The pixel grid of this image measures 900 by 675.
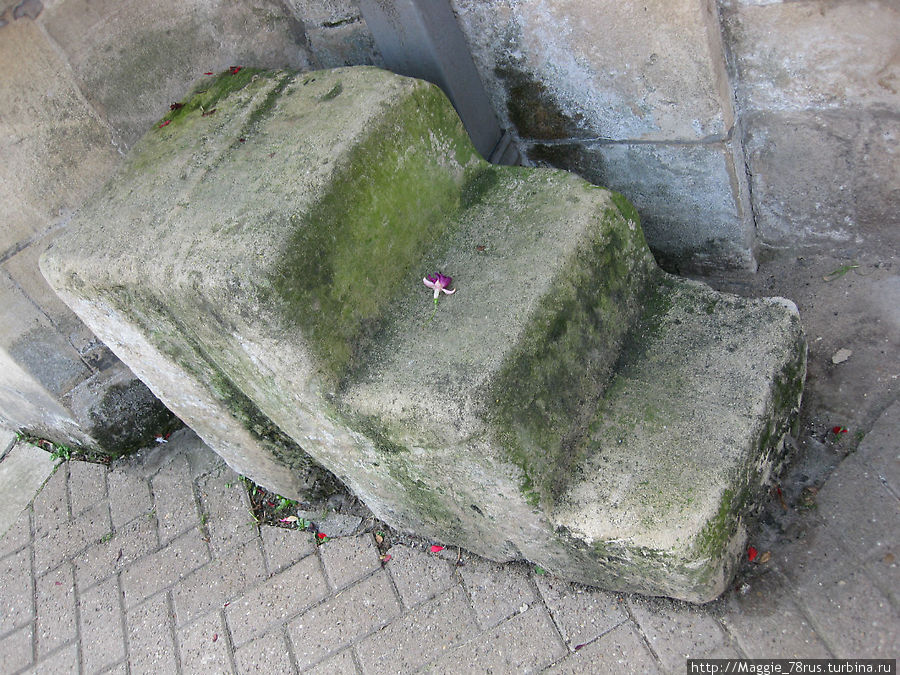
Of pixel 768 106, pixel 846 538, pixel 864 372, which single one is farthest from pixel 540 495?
pixel 768 106

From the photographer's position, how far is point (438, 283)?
2.18 m

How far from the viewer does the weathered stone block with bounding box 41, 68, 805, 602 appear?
1.96 meters

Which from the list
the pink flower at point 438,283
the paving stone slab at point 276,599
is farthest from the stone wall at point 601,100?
the paving stone slab at point 276,599

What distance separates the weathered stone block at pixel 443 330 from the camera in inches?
77.2

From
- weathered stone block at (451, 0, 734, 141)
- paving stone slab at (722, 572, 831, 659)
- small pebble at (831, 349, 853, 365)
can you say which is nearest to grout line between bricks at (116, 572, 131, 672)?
paving stone slab at (722, 572, 831, 659)

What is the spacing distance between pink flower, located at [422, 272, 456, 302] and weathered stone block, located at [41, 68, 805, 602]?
36 millimetres

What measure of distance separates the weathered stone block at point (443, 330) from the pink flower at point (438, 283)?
4cm

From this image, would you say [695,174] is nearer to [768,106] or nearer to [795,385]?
[768,106]

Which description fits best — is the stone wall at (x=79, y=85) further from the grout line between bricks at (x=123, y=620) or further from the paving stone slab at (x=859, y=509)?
the paving stone slab at (x=859, y=509)

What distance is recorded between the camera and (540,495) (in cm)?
202

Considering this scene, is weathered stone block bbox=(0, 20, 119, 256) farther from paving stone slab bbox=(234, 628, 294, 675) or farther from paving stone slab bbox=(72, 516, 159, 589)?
paving stone slab bbox=(234, 628, 294, 675)

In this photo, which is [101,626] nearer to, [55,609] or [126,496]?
[55,609]

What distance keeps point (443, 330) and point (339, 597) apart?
1.16 m

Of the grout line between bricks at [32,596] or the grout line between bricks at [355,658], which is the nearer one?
the grout line between bricks at [355,658]
